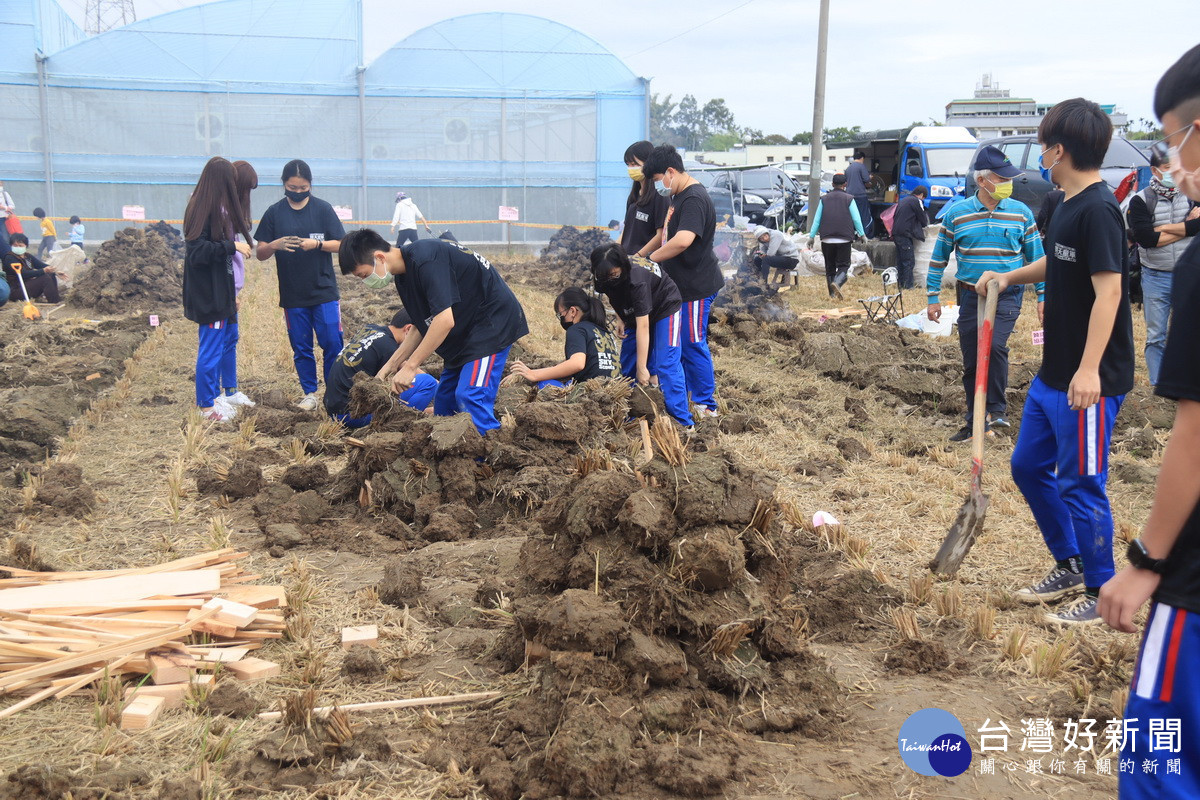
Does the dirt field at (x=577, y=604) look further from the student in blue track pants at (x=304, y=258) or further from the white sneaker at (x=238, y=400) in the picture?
the student in blue track pants at (x=304, y=258)

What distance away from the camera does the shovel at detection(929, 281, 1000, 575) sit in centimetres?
441

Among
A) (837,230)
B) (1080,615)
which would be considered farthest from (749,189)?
(1080,615)

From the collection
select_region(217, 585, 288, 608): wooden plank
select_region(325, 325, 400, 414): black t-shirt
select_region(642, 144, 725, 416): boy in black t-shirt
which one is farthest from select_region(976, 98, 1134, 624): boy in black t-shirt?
select_region(325, 325, 400, 414): black t-shirt

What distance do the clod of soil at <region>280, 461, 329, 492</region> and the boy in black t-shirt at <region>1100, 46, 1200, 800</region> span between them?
16.4ft

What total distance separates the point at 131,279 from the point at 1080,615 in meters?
15.2

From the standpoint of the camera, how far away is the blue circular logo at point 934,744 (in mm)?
3053

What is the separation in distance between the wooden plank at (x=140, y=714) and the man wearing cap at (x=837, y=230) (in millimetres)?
13011

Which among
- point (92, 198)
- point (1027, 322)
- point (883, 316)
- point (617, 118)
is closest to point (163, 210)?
point (92, 198)

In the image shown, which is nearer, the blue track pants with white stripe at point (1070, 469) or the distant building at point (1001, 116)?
the blue track pants with white stripe at point (1070, 469)

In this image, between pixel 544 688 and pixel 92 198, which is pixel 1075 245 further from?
pixel 92 198

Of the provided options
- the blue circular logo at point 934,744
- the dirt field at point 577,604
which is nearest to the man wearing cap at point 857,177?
the dirt field at point 577,604

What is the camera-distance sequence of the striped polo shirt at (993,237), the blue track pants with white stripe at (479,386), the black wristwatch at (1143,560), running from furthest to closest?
the striped polo shirt at (993,237) < the blue track pants with white stripe at (479,386) < the black wristwatch at (1143,560)

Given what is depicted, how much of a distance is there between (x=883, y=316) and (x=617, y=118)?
13.8 meters

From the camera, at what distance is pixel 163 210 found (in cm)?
2331
